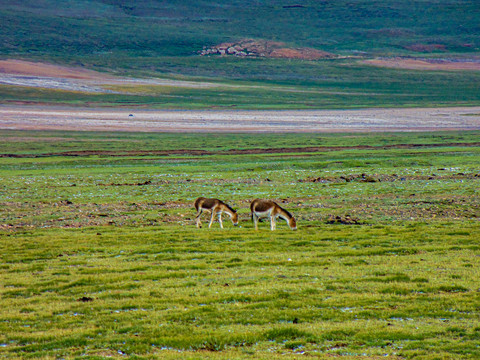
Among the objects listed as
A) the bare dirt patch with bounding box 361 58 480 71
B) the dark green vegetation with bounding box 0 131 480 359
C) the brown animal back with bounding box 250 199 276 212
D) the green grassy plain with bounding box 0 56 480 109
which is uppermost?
the bare dirt patch with bounding box 361 58 480 71

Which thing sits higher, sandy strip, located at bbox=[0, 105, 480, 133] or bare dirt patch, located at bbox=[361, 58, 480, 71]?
bare dirt patch, located at bbox=[361, 58, 480, 71]

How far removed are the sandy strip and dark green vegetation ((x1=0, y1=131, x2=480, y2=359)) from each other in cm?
4473

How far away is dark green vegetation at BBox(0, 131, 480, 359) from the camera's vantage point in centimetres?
1087

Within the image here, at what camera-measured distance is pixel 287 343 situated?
10.6m

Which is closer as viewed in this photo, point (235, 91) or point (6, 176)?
point (6, 176)

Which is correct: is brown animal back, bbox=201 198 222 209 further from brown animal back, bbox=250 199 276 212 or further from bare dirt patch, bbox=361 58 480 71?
bare dirt patch, bbox=361 58 480 71

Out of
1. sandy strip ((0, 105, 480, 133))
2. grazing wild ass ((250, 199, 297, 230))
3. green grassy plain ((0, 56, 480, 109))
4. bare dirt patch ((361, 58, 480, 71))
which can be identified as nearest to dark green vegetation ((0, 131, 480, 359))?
grazing wild ass ((250, 199, 297, 230))

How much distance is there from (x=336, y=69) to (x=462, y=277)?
176m

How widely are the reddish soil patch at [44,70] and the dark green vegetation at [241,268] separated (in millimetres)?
121123

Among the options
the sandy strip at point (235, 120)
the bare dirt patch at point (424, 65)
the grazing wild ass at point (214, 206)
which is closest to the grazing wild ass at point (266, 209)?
the grazing wild ass at point (214, 206)

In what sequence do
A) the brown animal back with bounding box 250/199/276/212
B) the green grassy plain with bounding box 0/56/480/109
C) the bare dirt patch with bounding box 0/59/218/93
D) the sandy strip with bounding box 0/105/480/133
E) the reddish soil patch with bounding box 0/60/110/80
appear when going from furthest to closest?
1. the reddish soil patch with bounding box 0/60/110/80
2. the bare dirt patch with bounding box 0/59/218/93
3. the green grassy plain with bounding box 0/56/480/109
4. the sandy strip with bounding box 0/105/480/133
5. the brown animal back with bounding box 250/199/276/212

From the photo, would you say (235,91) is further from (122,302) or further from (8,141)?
(122,302)

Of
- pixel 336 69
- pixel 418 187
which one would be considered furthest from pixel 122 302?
pixel 336 69

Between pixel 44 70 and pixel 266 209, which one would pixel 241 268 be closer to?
pixel 266 209
